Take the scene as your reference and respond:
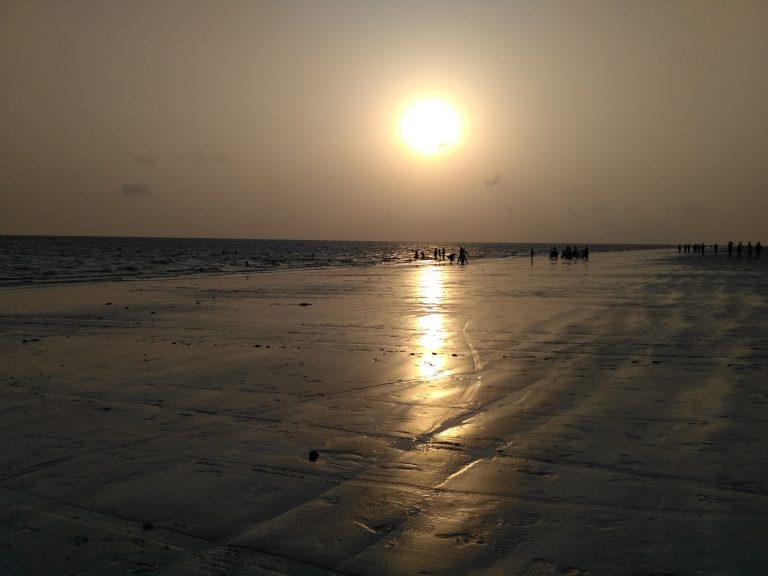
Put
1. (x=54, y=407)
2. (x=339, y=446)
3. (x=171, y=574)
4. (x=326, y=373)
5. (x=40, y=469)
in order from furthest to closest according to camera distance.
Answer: (x=326, y=373), (x=54, y=407), (x=339, y=446), (x=40, y=469), (x=171, y=574)

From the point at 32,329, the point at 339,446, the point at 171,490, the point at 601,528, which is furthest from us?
the point at 32,329

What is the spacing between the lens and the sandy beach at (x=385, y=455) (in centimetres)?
471

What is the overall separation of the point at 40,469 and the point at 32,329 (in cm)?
1264

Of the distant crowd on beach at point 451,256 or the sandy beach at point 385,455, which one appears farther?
the distant crowd on beach at point 451,256

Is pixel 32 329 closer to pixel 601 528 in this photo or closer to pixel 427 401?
pixel 427 401

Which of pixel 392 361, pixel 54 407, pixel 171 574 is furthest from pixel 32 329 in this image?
pixel 171 574

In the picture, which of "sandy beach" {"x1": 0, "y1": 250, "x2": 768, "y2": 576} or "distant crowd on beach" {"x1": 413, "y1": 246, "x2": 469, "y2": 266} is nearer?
"sandy beach" {"x1": 0, "y1": 250, "x2": 768, "y2": 576}

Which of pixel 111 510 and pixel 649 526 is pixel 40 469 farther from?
pixel 649 526

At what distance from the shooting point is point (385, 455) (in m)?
6.84

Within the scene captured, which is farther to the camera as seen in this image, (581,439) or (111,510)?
(581,439)

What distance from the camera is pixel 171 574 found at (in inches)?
173

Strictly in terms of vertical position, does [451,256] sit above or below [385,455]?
above

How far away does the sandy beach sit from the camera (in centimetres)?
471

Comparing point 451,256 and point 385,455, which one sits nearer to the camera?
point 385,455
